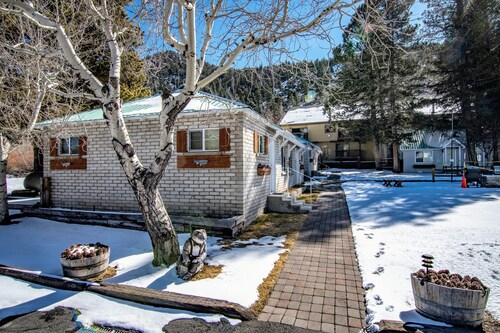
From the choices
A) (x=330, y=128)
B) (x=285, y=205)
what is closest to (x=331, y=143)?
(x=330, y=128)

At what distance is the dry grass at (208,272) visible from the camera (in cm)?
421

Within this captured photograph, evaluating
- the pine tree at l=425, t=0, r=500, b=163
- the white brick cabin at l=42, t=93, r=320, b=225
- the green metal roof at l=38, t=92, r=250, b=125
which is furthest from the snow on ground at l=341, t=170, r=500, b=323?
the pine tree at l=425, t=0, r=500, b=163

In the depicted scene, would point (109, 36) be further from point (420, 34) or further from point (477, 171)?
point (420, 34)

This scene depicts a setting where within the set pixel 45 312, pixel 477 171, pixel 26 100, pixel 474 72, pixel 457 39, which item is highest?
pixel 457 39

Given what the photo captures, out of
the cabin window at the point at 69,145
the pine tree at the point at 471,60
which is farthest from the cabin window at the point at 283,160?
the pine tree at the point at 471,60

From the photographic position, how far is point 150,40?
17.1ft

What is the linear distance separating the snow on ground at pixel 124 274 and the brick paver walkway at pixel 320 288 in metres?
0.38

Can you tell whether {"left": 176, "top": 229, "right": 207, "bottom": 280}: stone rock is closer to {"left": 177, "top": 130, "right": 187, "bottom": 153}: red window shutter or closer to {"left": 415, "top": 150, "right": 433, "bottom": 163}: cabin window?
{"left": 177, "top": 130, "right": 187, "bottom": 153}: red window shutter

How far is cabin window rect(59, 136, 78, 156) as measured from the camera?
890cm

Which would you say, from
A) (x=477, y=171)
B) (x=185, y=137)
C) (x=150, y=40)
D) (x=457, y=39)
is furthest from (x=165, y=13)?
(x=457, y=39)

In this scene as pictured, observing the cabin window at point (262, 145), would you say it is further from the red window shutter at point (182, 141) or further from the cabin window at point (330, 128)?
the cabin window at point (330, 128)

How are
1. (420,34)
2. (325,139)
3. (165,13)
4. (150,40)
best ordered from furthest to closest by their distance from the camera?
(325,139), (420,34), (150,40), (165,13)

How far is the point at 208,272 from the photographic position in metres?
4.39

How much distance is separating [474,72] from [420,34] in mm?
5057
